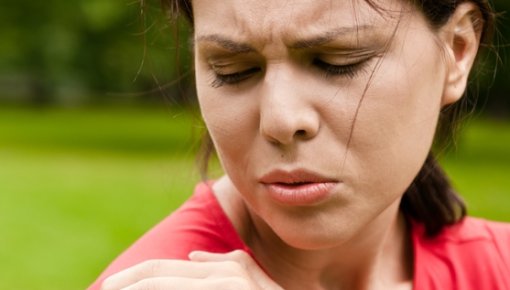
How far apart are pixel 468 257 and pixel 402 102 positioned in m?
0.93

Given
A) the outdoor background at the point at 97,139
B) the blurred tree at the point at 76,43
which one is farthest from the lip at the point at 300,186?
the blurred tree at the point at 76,43

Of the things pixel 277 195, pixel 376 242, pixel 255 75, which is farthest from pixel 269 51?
pixel 376 242

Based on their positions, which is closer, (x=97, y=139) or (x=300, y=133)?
(x=300, y=133)

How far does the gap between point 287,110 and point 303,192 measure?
0.72 ft

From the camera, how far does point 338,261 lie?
123 inches

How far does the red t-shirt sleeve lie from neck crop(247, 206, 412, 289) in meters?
0.11

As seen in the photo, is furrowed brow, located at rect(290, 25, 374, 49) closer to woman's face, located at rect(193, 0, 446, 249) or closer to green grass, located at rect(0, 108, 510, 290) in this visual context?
woman's face, located at rect(193, 0, 446, 249)

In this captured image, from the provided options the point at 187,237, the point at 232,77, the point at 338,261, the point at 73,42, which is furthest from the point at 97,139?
the point at 232,77

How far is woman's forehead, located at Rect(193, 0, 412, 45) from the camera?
2.51 meters

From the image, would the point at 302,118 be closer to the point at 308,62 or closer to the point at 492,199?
the point at 308,62

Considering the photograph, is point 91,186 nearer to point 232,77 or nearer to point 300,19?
point 232,77

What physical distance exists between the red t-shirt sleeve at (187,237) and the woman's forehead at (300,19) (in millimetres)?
655

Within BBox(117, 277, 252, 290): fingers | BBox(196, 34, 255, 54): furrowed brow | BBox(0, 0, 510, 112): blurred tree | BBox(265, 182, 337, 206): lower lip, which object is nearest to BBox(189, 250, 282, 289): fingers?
BBox(117, 277, 252, 290): fingers

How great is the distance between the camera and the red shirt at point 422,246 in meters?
2.92
